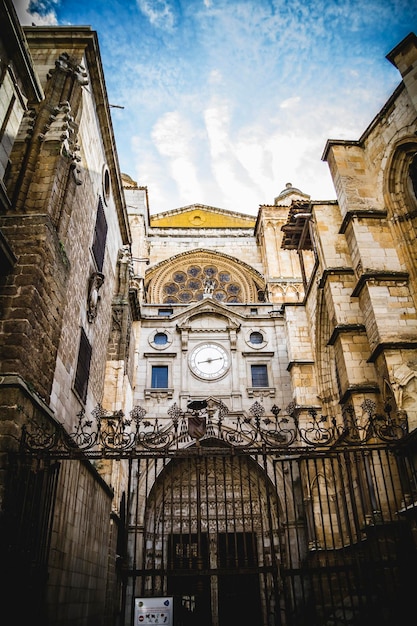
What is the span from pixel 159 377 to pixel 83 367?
271 inches

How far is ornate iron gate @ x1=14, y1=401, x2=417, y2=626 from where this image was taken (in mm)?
7211

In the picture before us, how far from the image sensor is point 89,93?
482 inches

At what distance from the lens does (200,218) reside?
29.8m

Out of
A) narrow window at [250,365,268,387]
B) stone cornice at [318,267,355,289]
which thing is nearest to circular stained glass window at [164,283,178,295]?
narrow window at [250,365,268,387]

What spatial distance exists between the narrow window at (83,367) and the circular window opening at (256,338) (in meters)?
8.47

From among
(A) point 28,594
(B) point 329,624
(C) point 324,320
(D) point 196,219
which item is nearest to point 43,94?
(A) point 28,594

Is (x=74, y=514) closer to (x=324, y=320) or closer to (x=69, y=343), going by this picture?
(x=69, y=343)

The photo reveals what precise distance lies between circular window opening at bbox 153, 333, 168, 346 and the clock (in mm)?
1157

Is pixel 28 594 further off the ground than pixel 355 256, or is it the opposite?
pixel 355 256

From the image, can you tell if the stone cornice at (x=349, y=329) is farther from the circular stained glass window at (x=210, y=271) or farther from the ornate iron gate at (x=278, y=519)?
the circular stained glass window at (x=210, y=271)

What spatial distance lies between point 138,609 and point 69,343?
514 centimetres

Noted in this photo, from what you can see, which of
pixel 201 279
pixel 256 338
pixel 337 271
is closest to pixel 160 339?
pixel 256 338

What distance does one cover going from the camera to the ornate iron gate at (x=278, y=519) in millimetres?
7211

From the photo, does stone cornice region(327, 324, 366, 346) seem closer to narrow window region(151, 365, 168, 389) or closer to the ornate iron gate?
the ornate iron gate
